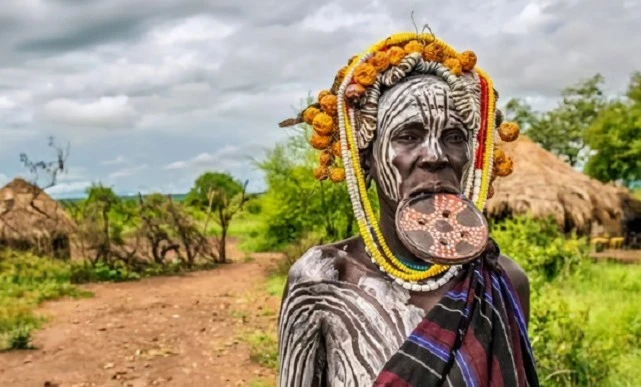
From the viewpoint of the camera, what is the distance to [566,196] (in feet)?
51.3

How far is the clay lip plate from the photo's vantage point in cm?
158

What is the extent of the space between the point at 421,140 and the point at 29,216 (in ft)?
48.4

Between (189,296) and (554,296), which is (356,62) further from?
(189,296)

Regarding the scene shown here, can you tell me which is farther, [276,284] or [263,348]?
[276,284]

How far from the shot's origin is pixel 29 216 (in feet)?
49.8

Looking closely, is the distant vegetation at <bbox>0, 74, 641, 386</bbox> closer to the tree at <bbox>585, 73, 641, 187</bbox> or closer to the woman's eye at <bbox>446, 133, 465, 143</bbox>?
the tree at <bbox>585, 73, 641, 187</bbox>

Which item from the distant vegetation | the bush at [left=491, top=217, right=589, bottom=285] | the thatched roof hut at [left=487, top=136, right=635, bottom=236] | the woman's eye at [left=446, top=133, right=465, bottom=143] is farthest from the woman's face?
the thatched roof hut at [left=487, top=136, right=635, bottom=236]

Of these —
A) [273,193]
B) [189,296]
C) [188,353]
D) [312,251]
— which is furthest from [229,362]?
[273,193]

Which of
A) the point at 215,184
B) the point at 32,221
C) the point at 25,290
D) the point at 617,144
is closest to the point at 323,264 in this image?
the point at 25,290

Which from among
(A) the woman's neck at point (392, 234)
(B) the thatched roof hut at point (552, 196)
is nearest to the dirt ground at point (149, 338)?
(B) the thatched roof hut at point (552, 196)

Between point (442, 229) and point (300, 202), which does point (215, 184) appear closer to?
point (300, 202)

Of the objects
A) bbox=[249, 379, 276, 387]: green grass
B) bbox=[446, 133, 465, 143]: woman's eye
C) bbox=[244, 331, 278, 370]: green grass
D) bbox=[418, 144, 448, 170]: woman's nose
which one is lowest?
bbox=[249, 379, 276, 387]: green grass

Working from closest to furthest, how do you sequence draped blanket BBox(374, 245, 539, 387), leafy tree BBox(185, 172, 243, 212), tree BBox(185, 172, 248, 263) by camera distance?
1. draped blanket BBox(374, 245, 539, 387)
2. tree BBox(185, 172, 248, 263)
3. leafy tree BBox(185, 172, 243, 212)

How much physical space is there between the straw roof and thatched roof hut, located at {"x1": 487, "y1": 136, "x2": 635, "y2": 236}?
339 inches
